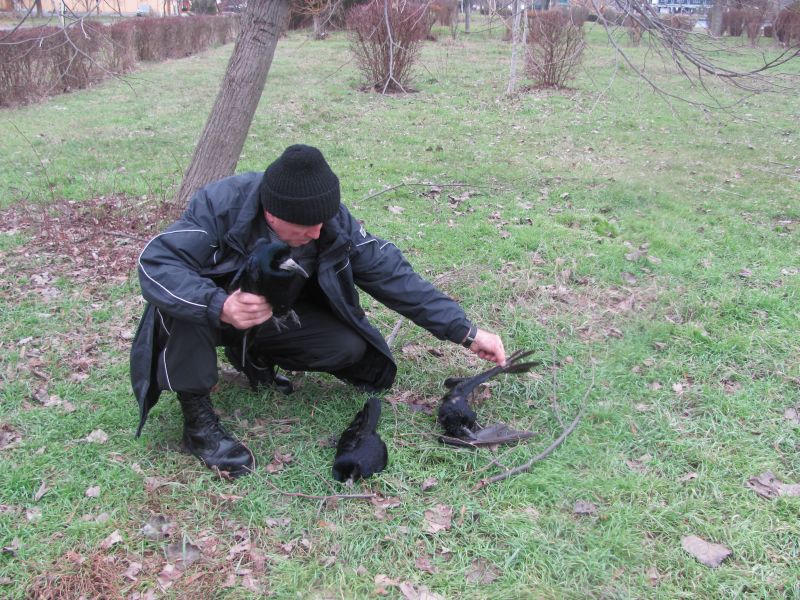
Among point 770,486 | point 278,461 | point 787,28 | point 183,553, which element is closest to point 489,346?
point 278,461

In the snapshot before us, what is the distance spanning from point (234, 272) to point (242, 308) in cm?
31

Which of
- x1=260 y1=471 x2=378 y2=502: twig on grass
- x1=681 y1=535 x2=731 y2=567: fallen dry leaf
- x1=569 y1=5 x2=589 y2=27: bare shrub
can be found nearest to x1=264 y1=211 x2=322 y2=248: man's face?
x1=260 y1=471 x2=378 y2=502: twig on grass

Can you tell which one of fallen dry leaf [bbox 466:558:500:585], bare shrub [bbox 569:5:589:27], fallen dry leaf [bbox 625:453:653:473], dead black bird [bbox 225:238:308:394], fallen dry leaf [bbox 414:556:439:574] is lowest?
fallen dry leaf [bbox 466:558:500:585]

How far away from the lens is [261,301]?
2270 mm

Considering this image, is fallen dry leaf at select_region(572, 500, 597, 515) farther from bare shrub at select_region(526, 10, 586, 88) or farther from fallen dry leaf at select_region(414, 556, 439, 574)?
bare shrub at select_region(526, 10, 586, 88)

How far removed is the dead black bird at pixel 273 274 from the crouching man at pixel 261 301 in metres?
0.04

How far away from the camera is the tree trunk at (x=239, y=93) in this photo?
15.6 feet

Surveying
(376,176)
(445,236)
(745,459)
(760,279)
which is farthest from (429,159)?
(745,459)

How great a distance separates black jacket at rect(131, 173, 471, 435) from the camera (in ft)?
7.61

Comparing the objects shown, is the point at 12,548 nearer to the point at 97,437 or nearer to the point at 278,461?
the point at 97,437

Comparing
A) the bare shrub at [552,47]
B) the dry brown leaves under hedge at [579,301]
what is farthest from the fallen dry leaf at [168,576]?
the bare shrub at [552,47]

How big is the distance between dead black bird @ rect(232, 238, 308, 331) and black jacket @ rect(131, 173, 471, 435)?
136 millimetres

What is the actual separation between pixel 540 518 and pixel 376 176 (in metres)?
4.76

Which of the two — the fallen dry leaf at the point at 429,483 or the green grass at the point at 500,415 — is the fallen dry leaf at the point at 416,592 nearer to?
the green grass at the point at 500,415
